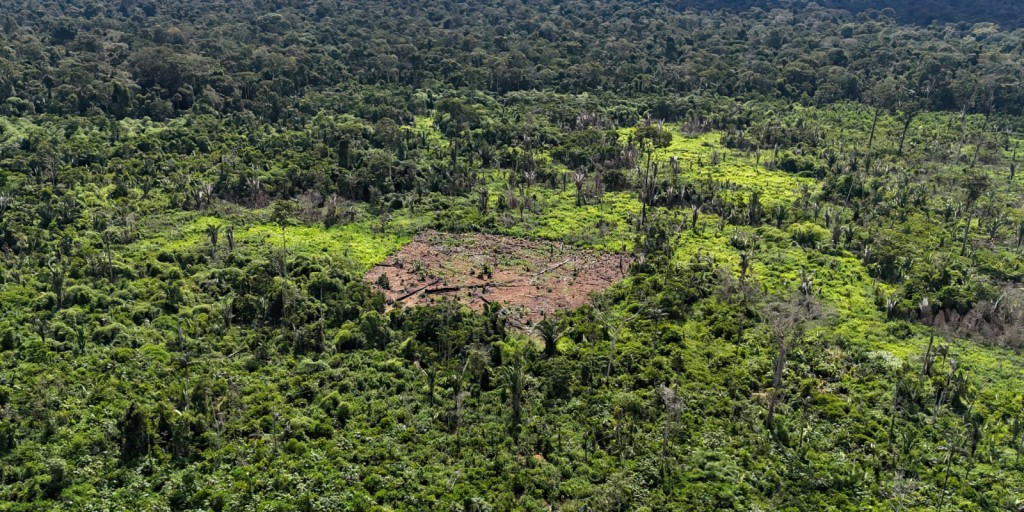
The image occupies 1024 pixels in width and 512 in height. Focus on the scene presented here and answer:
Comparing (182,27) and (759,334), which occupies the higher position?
(182,27)

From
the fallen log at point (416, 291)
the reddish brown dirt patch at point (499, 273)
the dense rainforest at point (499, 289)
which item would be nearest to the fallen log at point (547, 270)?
the reddish brown dirt patch at point (499, 273)

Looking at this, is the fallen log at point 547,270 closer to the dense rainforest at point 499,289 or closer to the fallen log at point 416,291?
the dense rainforest at point 499,289

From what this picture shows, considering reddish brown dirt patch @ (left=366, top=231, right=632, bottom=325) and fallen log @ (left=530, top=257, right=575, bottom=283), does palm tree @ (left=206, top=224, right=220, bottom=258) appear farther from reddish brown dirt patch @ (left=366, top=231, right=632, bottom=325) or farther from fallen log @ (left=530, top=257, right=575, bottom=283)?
fallen log @ (left=530, top=257, right=575, bottom=283)

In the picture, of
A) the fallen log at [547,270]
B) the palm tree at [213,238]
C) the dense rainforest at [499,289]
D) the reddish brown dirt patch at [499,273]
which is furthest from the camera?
the fallen log at [547,270]

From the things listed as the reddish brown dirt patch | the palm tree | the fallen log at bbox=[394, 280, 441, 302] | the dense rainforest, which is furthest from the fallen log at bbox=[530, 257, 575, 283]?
the palm tree

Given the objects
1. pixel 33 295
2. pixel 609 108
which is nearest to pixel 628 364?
pixel 33 295

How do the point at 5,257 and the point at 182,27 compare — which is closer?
the point at 5,257

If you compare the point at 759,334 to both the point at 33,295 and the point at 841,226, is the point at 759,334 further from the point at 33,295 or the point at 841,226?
the point at 33,295
